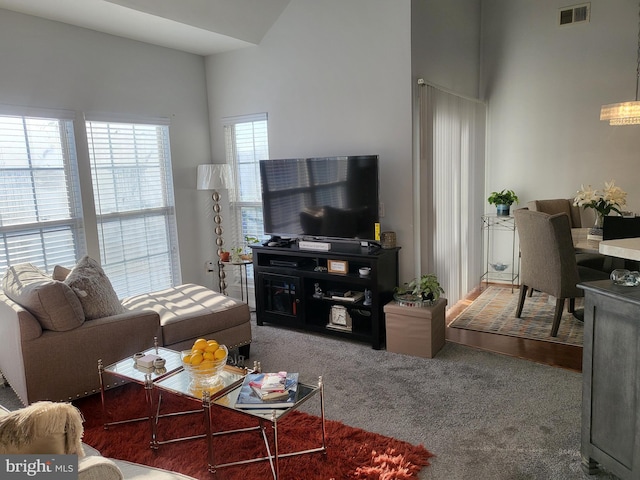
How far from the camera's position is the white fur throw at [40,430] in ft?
3.98

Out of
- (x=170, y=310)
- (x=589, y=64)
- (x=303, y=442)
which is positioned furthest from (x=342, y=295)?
(x=589, y=64)

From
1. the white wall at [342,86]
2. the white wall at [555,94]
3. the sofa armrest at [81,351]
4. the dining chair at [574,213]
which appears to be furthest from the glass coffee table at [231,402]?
the white wall at [555,94]

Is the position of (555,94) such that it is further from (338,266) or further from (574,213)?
(338,266)

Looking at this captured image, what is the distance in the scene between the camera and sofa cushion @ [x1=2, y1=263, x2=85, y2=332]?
9.30 feet

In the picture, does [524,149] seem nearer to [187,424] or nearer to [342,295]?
[342,295]

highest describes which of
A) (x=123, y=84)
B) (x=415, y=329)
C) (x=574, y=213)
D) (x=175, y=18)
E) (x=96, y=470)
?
(x=175, y=18)

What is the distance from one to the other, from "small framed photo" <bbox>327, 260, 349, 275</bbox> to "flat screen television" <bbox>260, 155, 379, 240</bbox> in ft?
0.73

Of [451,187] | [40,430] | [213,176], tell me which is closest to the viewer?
[40,430]

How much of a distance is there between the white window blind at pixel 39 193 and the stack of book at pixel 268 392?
2471 mm

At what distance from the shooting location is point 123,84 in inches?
174

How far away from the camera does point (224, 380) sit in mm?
2496

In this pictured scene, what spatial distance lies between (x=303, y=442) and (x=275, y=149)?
2.98 metres

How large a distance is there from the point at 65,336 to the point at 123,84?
2527 mm

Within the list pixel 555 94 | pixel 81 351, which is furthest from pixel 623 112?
pixel 81 351
